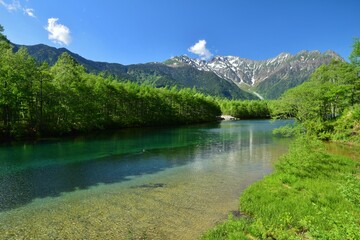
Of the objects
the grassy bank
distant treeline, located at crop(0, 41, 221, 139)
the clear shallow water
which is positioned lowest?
the clear shallow water

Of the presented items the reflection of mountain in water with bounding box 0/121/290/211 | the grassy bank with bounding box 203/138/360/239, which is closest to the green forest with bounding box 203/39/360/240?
the grassy bank with bounding box 203/138/360/239

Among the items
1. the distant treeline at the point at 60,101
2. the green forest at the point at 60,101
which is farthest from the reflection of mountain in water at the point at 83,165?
the distant treeline at the point at 60,101

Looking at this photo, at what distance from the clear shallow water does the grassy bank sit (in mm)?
2088

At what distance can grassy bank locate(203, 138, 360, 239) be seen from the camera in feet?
33.0

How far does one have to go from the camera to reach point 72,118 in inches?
2881

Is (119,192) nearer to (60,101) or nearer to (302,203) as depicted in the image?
(302,203)

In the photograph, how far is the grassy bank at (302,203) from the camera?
33.0 feet

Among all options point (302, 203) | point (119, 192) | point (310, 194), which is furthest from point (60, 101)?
point (302, 203)

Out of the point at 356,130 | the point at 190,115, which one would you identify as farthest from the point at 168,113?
the point at 356,130

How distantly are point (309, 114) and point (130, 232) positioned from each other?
6050 centimetres

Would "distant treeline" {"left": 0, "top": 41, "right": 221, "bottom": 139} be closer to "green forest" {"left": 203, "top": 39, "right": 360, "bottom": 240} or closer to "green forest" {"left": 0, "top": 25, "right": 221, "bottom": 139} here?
"green forest" {"left": 0, "top": 25, "right": 221, "bottom": 139}

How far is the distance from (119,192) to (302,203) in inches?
606

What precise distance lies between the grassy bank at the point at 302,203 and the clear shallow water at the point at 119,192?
2.09m

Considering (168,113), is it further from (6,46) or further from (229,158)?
(229,158)
